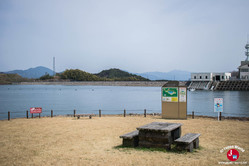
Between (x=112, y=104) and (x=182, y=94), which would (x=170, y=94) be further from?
(x=112, y=104)

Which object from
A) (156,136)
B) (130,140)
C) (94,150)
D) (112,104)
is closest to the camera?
(156,136)

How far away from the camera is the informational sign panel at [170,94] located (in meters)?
21.8

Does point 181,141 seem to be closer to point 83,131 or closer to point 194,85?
point 83,131

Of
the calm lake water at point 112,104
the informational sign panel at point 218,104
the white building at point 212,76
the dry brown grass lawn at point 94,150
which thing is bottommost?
the calm lake water at point 112,104

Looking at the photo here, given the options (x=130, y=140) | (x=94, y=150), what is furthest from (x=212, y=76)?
(x=94, y=150)

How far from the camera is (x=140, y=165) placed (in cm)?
816

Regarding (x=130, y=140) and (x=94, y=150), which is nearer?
(x=94, y=150)

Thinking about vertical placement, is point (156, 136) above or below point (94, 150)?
above

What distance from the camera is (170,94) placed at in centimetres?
2200

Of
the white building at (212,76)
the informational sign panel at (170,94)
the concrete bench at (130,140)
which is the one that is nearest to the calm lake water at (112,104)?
the informational sign panel at (170,94)

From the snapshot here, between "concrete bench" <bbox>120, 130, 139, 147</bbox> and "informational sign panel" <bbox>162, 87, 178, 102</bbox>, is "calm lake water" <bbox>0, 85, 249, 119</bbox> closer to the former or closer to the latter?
"informational sign panel" <bbox>162, 87, 178, 102</bbox>

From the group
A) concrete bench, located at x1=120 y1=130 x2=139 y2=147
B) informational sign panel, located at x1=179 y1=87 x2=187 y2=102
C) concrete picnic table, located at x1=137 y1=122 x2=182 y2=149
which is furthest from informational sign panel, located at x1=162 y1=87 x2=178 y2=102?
concrete bench, located at x1=120 y1=130 x2=139 y2=147

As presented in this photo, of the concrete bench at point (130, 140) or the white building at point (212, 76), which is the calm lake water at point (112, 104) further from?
the white building at point (212, 76)

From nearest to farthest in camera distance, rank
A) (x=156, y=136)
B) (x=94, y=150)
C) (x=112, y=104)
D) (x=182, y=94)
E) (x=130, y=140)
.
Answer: (x=156, y=136) < (x=94, y=150) < (x=130, y=140) < (x=182, y=94) < (x=112, y=104)
